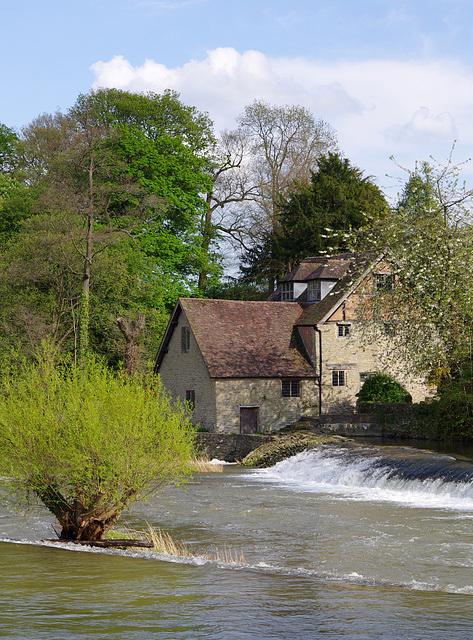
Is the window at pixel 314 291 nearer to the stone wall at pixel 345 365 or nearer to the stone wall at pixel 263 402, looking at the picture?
the stone wall at pixel 345 365

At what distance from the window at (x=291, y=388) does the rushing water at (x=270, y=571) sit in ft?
44.1

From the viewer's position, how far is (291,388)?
3884cm

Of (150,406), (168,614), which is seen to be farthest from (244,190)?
(168,614)

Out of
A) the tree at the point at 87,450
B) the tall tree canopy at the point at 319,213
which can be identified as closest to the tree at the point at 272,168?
the tall tree canopy at the point at 319,213

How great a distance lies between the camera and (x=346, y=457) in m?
29.3

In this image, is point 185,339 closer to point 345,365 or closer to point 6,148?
point 345,365

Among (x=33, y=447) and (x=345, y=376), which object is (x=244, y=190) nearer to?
(x=345, y=376)

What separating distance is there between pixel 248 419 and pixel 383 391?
268 inches

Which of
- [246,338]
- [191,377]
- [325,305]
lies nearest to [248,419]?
[191,377]

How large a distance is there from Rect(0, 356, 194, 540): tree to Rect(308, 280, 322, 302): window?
2612 centimetres

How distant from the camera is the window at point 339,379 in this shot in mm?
39781

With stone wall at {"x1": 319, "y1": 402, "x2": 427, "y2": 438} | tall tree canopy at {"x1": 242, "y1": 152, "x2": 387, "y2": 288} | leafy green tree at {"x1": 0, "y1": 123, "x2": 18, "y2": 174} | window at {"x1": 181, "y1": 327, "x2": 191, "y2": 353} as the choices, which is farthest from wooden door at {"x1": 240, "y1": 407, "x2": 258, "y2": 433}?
leafy green tree at {"x1": 0, "y1": 123, "x2": 18, "y2": 174}

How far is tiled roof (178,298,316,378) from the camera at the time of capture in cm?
3769

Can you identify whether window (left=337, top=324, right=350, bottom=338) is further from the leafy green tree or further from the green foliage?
the leafy green tree
